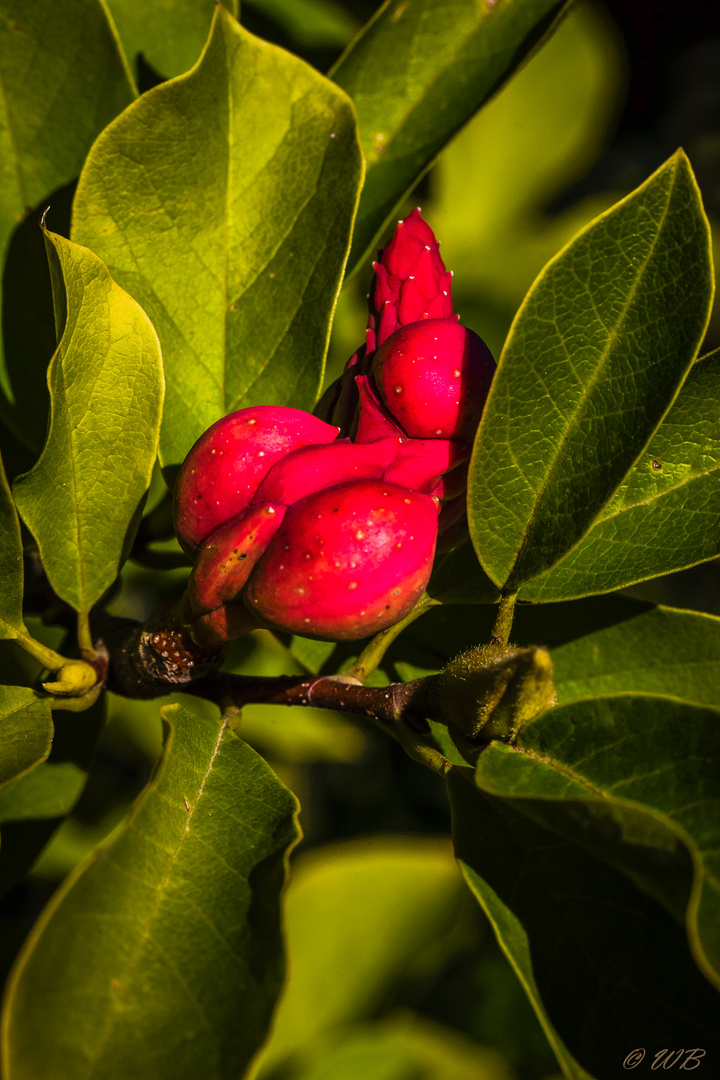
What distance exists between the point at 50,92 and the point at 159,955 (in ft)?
4.09

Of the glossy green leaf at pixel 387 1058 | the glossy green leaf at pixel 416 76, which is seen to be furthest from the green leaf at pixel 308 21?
the glossy green leaf at pixel 387 1058

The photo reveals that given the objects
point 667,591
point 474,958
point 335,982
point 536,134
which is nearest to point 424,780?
point 474,958

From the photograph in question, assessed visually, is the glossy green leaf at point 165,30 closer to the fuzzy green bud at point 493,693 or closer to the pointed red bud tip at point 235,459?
the pointed red bud tip at point 235,459

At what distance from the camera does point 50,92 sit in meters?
1.39

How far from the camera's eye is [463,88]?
153 centimetres

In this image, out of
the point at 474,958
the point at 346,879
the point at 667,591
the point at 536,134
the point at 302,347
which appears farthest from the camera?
the point at 667,591

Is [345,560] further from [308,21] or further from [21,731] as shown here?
[308,21]

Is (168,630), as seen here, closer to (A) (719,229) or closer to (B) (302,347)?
(B) (302,347)

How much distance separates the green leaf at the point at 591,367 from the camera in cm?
95

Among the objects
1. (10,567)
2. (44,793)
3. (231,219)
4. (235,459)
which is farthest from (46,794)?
(231,219)

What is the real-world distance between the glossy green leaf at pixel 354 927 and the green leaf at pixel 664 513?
0.65 metres

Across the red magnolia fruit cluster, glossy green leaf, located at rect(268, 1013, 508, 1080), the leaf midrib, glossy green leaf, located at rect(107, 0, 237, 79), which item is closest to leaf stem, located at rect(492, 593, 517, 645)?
the leaf midrib

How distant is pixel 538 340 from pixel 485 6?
878 millimetres

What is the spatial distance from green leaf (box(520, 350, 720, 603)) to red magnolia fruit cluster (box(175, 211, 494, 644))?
25cm
